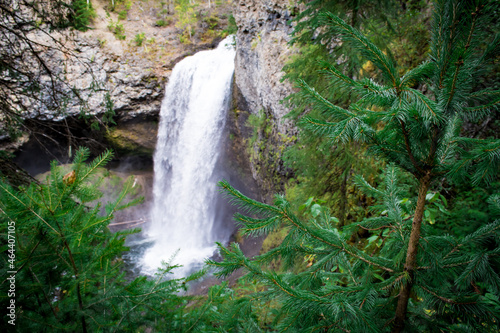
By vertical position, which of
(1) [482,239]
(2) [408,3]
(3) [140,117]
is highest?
(2) [408,3]

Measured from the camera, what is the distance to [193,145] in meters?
11.0

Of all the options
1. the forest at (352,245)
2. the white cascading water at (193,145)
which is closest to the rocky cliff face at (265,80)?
the white cascading water at (193,145)

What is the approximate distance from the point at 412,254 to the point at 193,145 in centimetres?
1069

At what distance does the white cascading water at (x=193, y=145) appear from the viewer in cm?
1054

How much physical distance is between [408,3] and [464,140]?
437cm

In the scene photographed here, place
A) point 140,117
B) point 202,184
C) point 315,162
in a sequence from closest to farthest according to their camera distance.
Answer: point 315,162
point 202,184
point 140,117

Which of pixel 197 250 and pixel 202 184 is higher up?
pixel 202 184

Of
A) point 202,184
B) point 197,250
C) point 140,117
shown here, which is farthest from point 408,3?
point 140,117

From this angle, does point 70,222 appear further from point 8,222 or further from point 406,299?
point 406,299

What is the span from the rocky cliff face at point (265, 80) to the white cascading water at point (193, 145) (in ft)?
4.91

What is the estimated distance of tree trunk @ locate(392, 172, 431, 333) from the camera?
37.5 inches

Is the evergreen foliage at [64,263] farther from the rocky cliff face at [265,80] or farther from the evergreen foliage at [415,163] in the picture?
the rocky cliff face at [265,80]

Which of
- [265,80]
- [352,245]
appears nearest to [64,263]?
[352,245]

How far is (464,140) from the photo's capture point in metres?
0.80
